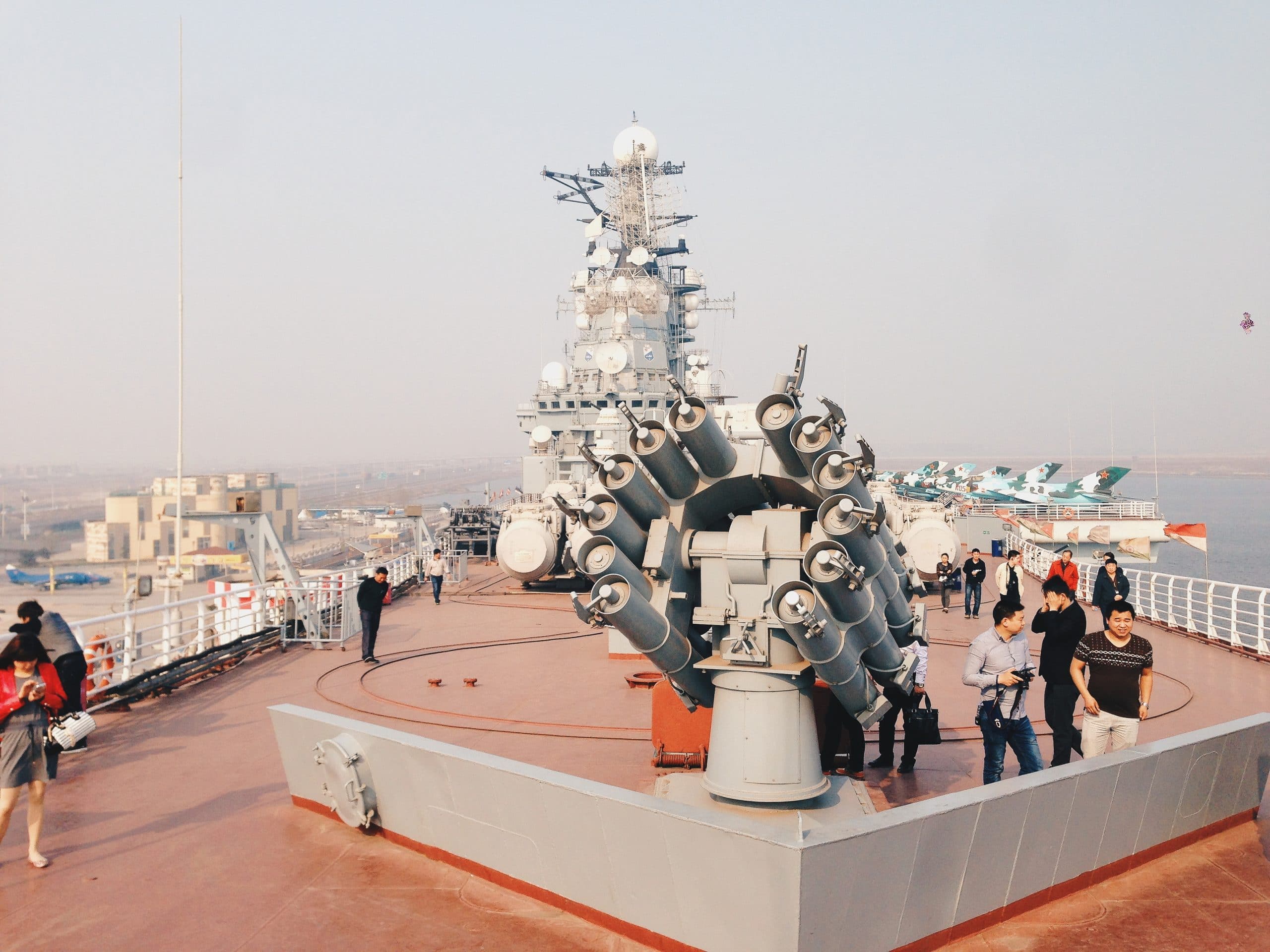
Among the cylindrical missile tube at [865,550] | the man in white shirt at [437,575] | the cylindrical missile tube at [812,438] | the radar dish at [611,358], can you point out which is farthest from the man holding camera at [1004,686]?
the radar dish at [611,358]

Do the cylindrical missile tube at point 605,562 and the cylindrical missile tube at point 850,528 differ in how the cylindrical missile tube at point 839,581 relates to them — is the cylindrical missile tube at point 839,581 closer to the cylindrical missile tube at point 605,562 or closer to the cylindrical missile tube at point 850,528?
the cylindrical missile tube at point 850,528

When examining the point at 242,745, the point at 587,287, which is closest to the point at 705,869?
the point at 242,745

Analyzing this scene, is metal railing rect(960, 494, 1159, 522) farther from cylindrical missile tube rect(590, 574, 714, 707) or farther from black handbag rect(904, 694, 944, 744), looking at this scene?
cylindrical missile tube rect(590, 574, 714, 707)

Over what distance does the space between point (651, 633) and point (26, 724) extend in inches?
137

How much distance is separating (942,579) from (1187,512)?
15211 cm

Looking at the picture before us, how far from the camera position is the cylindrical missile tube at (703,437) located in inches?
192

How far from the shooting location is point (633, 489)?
5.18 meters

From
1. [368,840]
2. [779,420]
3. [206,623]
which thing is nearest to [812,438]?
[779,420]

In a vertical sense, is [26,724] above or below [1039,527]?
above

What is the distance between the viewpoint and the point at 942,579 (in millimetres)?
17266

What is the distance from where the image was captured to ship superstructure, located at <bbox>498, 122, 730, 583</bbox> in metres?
20.2

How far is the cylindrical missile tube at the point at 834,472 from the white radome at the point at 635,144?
1317 inches

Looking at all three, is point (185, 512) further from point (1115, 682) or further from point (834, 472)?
point (1115, 682)

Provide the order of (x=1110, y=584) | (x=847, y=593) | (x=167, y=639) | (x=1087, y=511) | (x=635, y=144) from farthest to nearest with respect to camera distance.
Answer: (x=1087, y=511), (x=635, y=144), (x=1110, y=584), (x=167, y=639), (x=847, y=593)
